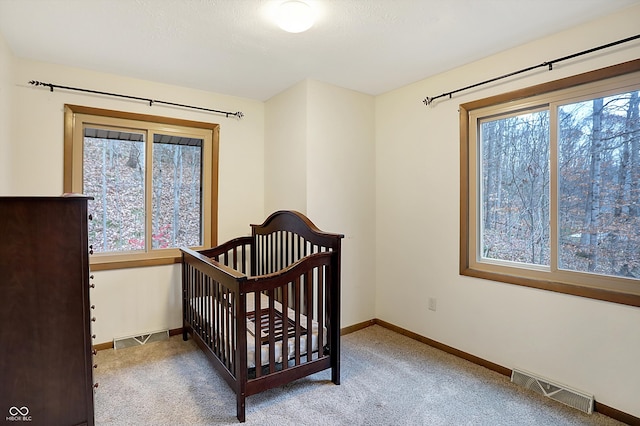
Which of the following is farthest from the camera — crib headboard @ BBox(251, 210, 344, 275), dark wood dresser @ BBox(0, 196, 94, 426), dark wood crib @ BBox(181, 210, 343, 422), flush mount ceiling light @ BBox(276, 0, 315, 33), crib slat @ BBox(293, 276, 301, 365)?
crib headboard @ BBox(251, 210, 344, 275)

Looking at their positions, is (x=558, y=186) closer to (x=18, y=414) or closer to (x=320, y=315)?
(x=320, y=315)

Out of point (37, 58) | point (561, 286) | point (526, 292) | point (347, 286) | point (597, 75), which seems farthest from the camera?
point (347, 286)

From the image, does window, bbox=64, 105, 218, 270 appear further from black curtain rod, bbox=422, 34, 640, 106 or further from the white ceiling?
black curtain rod, bbox=422, 34, 640, 106

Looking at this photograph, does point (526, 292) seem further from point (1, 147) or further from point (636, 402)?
point (1, 147)

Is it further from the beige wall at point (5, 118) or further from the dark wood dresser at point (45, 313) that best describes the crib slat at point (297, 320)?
the beige wall at point (5, 118)

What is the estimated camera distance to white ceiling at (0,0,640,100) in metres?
1.93

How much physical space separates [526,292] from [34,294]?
290 cm

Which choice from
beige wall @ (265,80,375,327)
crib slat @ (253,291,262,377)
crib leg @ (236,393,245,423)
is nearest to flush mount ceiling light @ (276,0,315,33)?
beige wall @ (265,80,375,327)

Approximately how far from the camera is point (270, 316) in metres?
2.06

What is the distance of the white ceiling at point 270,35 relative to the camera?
1.93m

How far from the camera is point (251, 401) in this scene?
213 centimetres

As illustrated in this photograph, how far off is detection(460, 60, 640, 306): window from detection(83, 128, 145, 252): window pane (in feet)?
9.69

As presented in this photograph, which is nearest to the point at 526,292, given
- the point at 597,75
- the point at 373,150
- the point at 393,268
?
the point at 393,268

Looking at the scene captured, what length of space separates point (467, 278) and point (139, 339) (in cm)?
295
